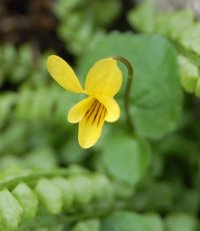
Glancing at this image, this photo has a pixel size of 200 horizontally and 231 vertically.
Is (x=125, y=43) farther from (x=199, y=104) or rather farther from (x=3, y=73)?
(x=3, y=73)

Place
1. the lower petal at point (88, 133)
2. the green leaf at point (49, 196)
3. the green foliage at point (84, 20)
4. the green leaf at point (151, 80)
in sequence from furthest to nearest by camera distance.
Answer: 1. the green foliage at point (84, 20)
2. the green leaf at point (151, 80)
3. the green leaf at point (49, 196)
4. the lower petal at point (88, 133)

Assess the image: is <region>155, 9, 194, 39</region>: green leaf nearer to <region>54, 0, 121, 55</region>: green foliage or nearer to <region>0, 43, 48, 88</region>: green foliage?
<region>54, 0, 121, 55</region>: green foliage

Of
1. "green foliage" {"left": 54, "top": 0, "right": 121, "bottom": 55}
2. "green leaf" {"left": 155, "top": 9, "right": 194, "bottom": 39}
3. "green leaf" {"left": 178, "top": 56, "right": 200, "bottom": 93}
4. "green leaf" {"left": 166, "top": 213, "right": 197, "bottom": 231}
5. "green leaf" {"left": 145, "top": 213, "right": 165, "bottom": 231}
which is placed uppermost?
"green foliage" {"left": 54, "top": 0, "right": 121, "bottom": 55}

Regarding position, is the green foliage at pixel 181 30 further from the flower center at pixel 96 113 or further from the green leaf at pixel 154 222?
the green leaf at pixel 154 222

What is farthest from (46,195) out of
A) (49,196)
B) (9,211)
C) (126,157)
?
(126,157)

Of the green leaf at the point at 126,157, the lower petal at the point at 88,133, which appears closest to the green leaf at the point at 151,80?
the green leaf at the point at 126,157

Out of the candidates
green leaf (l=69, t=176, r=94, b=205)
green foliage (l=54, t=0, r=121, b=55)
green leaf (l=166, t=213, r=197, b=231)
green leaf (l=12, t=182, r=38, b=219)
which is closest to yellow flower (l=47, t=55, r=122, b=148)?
green leaf (l=12, t=182, r=38, b=219)
